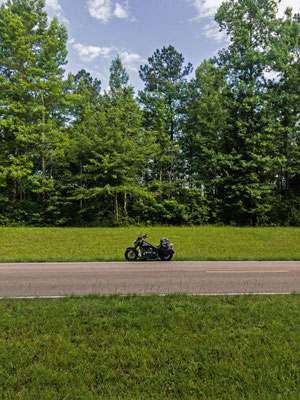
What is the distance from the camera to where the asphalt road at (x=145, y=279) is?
6395 millimetres

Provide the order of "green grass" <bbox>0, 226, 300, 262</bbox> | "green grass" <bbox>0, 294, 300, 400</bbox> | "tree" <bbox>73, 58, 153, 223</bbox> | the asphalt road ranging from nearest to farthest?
1. "green grass" <bbox>0, 294, 300, 400</bbox>
2. the asphalt road
3. "green grass" <bbox>0, 226, 300, 262</bbox>
4. "tree" <bbox>73, 58, 153, 223</bbox>

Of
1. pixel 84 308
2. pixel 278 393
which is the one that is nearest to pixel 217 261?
pixel 84 308

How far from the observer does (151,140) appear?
74.1 feet

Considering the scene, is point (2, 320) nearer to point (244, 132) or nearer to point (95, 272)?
point (95, 272)

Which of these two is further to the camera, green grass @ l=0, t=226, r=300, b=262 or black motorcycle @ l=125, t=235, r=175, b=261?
green grass @ l=0, t=226, r=300, b=262

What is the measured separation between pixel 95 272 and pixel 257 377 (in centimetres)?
645

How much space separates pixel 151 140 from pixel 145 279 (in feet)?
56.4

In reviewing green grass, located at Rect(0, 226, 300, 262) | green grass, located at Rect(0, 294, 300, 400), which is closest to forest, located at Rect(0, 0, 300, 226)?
green grass, located at Rect(0, 226, 300, 262)

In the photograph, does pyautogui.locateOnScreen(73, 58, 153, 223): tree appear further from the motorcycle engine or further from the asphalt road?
the asphalt road

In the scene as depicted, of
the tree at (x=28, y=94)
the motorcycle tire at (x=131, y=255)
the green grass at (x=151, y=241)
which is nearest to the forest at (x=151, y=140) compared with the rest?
the tree at (x=28, y=94)

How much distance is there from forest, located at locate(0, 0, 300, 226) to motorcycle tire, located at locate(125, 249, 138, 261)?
953cm

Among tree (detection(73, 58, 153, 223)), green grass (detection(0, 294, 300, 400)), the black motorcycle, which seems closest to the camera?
green grass (detection(0, 294, 300, 400))

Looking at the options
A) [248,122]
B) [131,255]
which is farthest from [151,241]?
[248,122]

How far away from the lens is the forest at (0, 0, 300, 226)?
20953mm
